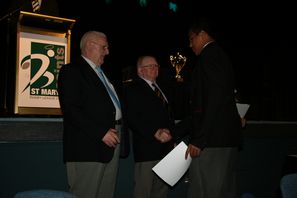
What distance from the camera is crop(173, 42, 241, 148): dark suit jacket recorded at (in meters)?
2.11

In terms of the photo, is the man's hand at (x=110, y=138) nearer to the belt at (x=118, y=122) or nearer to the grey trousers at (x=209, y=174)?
the belt at (x=118, y=122)

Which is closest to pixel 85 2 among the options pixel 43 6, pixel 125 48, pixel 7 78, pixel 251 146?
pixel 125 48

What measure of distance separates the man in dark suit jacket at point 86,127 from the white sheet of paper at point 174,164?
0.33 metres

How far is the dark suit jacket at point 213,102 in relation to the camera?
2.11 metres

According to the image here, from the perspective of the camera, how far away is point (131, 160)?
304 centimetres

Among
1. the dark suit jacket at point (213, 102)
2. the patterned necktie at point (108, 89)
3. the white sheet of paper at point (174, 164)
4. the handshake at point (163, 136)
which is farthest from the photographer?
the handshake at point (163, 136)

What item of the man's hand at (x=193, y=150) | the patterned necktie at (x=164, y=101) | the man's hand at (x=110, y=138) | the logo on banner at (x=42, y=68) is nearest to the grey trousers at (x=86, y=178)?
the man's hand at (x=110, y=138)

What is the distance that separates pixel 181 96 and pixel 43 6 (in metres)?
1.74

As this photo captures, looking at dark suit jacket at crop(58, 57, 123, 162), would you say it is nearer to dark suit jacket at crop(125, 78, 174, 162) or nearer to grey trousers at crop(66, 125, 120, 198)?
grey trousers at crop(66, 125, 120, 198)

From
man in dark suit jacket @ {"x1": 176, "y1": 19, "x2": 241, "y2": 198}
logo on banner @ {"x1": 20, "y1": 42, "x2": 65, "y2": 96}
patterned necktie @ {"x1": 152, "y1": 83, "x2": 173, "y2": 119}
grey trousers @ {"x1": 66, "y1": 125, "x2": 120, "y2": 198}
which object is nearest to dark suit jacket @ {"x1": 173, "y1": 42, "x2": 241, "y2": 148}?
man in dark suit jacket @ {"x1": 176, "y1": 19, "x2": 241, "y2": 198}

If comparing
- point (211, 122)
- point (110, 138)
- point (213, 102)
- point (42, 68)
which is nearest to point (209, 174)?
point (211, 122)

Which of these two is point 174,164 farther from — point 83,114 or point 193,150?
point 83,114

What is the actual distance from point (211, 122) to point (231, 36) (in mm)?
5242

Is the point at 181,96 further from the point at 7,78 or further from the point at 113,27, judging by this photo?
the point at 113,27
